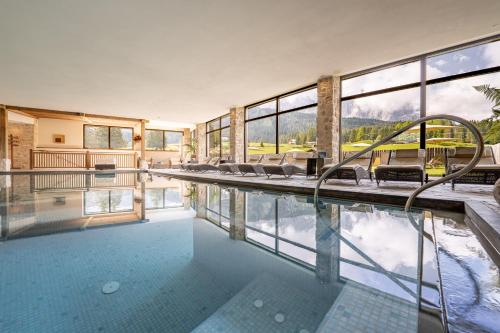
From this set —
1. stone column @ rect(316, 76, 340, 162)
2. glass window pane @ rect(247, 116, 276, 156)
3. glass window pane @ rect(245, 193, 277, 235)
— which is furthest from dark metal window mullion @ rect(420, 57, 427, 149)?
glass window pane @ rect(247, 116, 276, 156)

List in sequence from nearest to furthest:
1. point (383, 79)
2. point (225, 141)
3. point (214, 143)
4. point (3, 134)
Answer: point (383, 79)
point (3, 134)
point (225, 141)
point (214, 143)

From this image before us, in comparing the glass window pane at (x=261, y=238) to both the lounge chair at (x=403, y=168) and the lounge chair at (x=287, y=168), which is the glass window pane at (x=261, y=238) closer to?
the lounge chair at (x=403, y=168)

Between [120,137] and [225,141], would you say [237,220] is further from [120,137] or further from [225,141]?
[120,137]

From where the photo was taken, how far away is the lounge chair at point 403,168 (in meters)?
4.55

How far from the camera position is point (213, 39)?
5.41 metres

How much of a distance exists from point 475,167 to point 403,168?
3.44 ft

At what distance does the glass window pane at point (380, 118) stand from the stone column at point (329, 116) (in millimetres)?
420

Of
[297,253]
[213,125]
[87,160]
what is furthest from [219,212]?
[87,160]

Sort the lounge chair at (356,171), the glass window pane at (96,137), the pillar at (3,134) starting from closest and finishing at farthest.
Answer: the lounge chair at (356,171)
the pillar at (3,134)
the glass window pane at (96,137)

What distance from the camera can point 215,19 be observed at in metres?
4.63

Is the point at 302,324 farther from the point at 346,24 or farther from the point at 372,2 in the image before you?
the point at 346,24

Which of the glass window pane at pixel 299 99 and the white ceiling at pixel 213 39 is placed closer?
the white ceiling at pixel 213 39

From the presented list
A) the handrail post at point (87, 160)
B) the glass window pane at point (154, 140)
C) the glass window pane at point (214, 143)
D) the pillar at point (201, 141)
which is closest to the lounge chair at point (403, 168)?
the glass window pane at point (214, 143)

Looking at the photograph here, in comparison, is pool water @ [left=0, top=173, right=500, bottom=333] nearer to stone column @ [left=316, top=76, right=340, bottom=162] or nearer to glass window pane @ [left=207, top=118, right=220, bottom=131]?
stone column @ [left=316, top=76, right=340, bottom=162]
